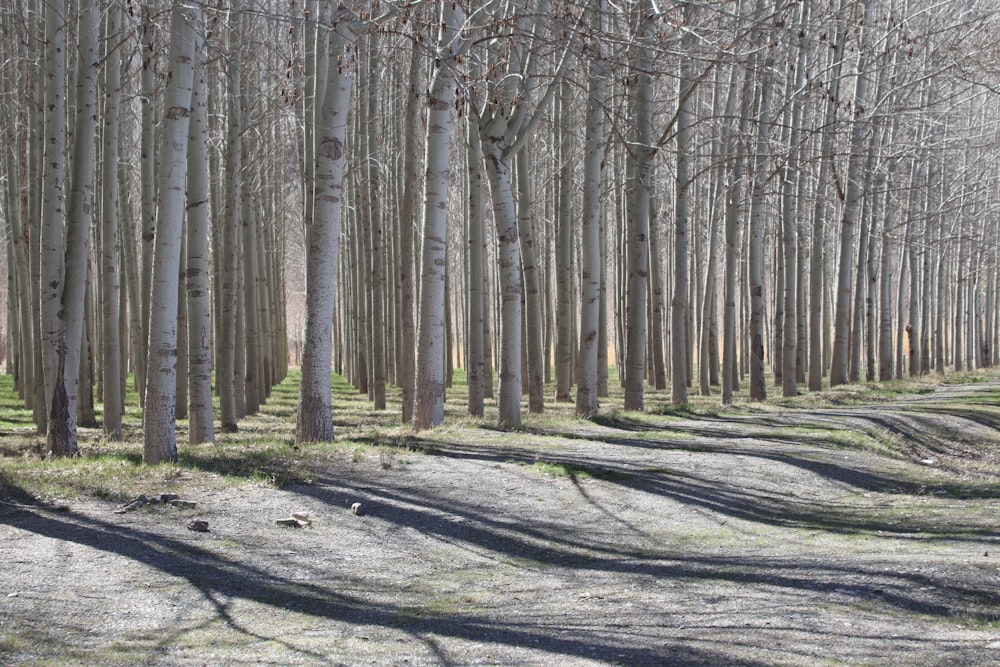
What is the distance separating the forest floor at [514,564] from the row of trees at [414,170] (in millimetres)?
2402

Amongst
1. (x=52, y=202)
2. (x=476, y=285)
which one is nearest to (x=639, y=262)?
(x=476, y=285)

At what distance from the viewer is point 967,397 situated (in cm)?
1988

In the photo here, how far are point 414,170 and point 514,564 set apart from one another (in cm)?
910

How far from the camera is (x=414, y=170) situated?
13984 millimetres

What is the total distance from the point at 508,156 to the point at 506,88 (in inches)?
32.8

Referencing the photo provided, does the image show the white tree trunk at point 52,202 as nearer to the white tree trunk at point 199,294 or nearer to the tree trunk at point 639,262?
the white tree trunk at point 199,294

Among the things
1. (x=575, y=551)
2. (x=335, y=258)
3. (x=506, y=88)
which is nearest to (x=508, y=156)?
(x=506, y=88)

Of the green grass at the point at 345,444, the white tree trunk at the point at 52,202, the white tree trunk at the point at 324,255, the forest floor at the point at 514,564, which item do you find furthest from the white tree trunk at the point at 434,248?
the white tree trunk at the point at 52,202

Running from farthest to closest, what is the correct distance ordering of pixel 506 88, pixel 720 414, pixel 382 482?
1. pixel 720 414
2. pixel 506 88
3. pixel 382 482

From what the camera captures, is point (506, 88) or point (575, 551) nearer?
point (575, 551)

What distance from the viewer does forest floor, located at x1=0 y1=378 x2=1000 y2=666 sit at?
4121 millimetres

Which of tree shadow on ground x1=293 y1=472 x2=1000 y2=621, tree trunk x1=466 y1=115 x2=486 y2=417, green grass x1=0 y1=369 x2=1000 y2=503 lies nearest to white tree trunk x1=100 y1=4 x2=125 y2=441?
green grass x1=0 y1=369 x2=1000 y2=503

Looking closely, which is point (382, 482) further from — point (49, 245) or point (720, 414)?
point (720, 414)

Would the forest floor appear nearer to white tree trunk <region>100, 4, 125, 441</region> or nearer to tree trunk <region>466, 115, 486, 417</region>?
white tree trunk <region>100, 4, 125, 441</region>
